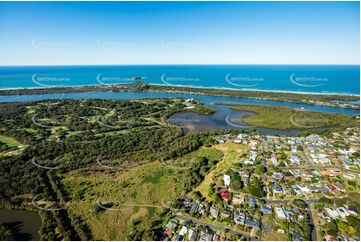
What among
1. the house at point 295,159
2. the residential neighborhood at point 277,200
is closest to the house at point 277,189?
the residential neighborhood at point 277,200

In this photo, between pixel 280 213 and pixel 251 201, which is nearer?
pixel 280 213

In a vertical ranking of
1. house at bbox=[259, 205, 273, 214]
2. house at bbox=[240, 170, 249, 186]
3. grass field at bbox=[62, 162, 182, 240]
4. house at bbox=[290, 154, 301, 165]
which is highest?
house at bbox=[290, 154, 301, 165]

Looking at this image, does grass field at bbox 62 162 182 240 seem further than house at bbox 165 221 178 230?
Yes

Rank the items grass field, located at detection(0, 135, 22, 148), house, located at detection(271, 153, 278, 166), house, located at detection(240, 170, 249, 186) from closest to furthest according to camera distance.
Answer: house, located at detection(240, 170, 249, 186) < house, located at detection(271, 153, 278, 166) < grass field, located at detection(0, 135, 22, 148)

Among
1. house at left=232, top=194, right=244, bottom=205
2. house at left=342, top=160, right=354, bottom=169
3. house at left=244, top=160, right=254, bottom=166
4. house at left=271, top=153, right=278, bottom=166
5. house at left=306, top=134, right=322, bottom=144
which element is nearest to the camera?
house at left=232, top=194, right=244, bottom=205

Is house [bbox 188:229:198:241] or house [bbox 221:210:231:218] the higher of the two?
house [bbox 221:210:231:218]

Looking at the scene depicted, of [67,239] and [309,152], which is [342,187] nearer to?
[309,152]

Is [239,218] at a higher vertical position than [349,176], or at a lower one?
lower

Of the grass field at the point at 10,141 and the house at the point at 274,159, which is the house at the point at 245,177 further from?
the grass field at the point at 10,141

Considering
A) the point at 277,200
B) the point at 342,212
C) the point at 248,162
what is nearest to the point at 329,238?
the point at 342,212

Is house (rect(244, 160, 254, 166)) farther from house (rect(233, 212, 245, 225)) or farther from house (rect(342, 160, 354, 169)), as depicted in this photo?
house (rect(342, 160, 354, 169))

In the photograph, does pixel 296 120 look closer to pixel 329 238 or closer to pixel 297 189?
pixel 297 189

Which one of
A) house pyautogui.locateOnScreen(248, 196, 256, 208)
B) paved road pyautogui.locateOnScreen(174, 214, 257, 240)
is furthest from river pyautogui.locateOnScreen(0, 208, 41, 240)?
house pyautogui.locateOnScreen(248, 196, 256, 208)
